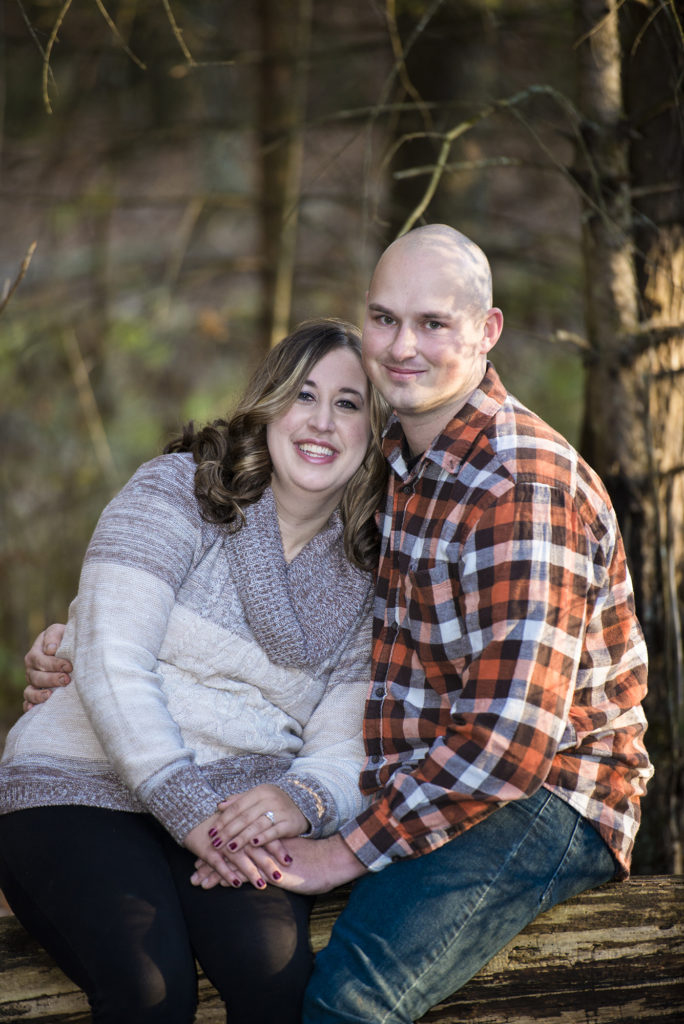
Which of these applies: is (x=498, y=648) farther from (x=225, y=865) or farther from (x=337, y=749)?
(x=225, y=865)

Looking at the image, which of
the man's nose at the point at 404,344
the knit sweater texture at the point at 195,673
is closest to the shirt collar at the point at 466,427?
the man's nose at the point at 404,344

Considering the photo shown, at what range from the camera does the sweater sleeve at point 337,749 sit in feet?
6.84

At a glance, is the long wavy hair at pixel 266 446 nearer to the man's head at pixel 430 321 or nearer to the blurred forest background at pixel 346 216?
the man's head at pixel 430 321

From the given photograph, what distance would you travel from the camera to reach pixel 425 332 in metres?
2.09

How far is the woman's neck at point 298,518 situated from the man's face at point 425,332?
384 millimetres

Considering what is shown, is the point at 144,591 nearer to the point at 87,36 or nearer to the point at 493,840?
the point at 493,840

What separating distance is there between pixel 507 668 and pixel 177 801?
0.74 meters

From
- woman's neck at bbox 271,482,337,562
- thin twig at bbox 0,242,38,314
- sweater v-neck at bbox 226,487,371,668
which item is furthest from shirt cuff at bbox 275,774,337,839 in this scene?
thin twig at bbox 0,242,38,314

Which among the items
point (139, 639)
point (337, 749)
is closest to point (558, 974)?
point (337, 749)

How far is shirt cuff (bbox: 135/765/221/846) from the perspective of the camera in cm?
196

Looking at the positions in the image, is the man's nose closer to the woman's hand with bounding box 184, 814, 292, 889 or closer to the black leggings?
the woman's hand with bounding box 184, 814, 292, 889

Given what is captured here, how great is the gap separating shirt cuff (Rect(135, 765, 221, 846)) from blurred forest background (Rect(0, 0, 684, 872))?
1.53 meters

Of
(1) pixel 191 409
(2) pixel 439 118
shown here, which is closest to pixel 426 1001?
(2) pixel 439 118

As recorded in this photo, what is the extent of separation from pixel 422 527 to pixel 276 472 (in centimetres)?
47
